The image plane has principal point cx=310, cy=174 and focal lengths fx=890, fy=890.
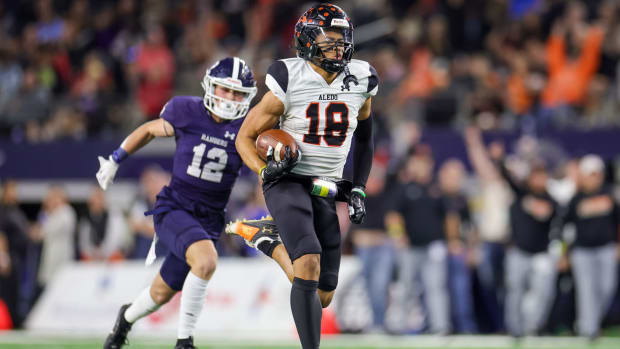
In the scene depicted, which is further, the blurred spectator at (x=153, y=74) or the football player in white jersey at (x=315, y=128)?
the blurred spectator at (x=153, y=74)

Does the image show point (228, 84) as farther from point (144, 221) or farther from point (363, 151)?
point (144, 221)

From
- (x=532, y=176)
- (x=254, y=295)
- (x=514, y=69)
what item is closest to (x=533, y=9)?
(x=514, y=69)

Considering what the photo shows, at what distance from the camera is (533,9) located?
12773 millimetres

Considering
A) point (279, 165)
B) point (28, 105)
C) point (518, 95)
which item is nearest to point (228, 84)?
point (279, 165)

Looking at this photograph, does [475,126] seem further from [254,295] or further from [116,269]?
[116,269]

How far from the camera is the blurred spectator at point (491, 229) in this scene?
10.2 m

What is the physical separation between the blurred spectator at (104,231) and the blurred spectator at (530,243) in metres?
5.29

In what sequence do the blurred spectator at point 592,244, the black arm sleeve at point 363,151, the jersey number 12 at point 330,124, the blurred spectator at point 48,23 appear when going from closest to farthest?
the jersey number 12 at point 330,124 → the black arm sleeve at point 363,151 → the blurred spectator at point 592,244 → the blurred spectator at point 48,23

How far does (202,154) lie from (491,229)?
478cm

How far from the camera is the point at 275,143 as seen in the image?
5137 mm

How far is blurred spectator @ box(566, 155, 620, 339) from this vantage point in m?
9.34

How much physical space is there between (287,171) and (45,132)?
28.6 feet

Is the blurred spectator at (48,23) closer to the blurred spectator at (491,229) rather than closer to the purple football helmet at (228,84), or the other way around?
the blurred spectator at (491,229)

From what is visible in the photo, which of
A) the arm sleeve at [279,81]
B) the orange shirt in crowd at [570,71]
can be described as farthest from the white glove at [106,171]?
the orange shirt in crowd at [570,71]
